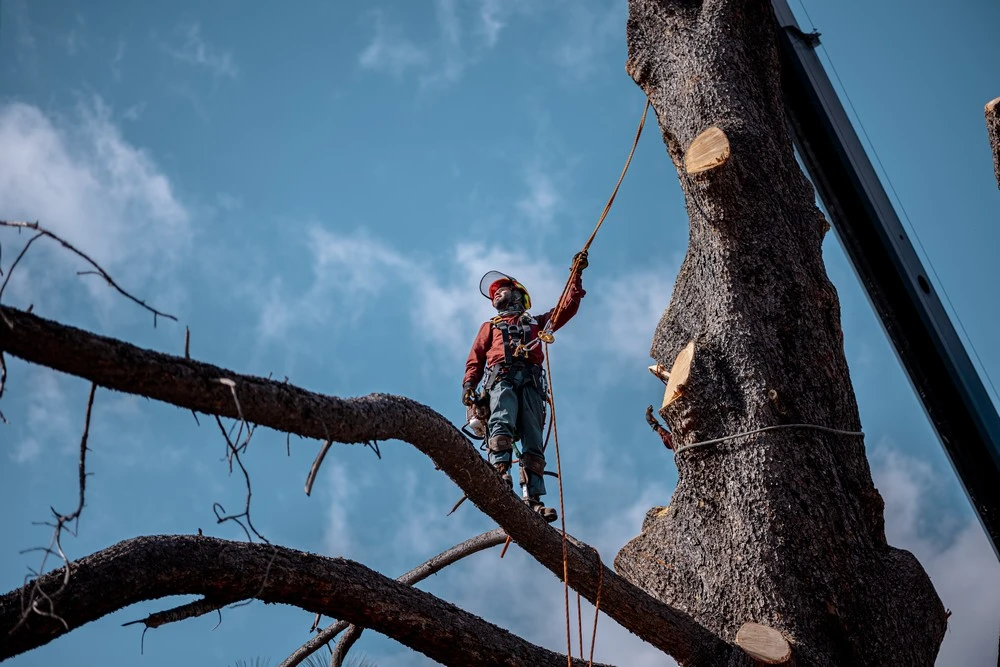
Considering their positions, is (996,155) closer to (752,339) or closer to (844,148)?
(752,339)

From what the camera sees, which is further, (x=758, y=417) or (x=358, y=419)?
(x=758, y=417)

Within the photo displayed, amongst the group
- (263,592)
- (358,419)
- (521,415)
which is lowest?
(263,592)

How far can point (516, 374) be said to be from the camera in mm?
5312

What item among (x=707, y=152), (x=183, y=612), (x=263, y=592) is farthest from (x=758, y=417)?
(x=183, y=612)

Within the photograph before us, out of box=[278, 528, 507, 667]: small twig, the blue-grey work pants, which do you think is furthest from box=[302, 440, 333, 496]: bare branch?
the blue-grey work pants

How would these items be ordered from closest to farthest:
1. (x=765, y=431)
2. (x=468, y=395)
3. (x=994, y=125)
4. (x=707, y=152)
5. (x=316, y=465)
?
(x=316, y=465)
(x=994, y=125)
(x=765, y=431)
(x=707, y=152)
(x=468, y=395)

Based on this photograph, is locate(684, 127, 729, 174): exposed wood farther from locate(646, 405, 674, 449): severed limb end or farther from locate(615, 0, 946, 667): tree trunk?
locate(646, 405, 674, 449): severed limb end

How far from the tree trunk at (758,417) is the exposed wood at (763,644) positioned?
0.06m

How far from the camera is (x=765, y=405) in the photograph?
3604 mm

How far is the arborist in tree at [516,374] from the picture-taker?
500cm

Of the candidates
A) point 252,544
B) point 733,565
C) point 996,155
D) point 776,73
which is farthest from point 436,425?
point 776,73

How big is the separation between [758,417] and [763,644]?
33.3 inches

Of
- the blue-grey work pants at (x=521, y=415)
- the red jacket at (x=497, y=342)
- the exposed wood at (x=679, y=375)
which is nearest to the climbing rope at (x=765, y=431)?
the exposed wood at (x=679, y=375)

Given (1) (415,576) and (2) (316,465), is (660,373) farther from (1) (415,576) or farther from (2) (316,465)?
(2) (316,465)
